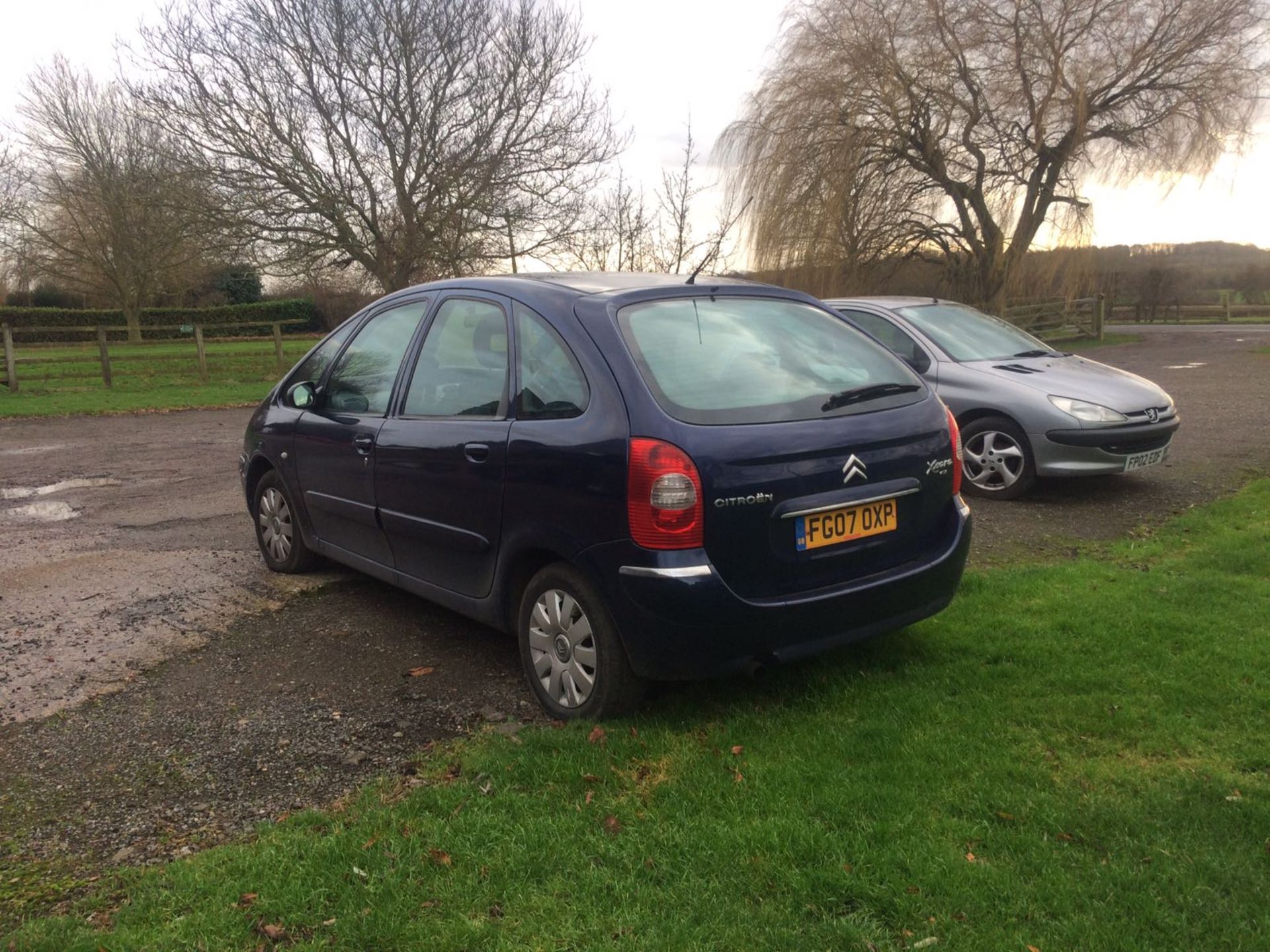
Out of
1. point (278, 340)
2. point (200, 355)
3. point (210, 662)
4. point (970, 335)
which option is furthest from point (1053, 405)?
point (200, 355)

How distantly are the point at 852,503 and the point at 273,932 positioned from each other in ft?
7.40

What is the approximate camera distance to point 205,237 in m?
21.3

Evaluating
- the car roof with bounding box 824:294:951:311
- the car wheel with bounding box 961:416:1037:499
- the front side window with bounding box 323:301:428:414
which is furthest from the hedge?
the front side window with bounding box 323:301:428:414

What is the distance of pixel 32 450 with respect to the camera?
38.1 ft

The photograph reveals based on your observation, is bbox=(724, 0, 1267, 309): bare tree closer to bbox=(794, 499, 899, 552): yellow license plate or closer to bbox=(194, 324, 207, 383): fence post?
bbox=(194, 324, 207, 383): fence post

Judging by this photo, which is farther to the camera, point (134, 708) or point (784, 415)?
point (134, 708)

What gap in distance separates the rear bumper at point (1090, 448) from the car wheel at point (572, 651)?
471 centimetres

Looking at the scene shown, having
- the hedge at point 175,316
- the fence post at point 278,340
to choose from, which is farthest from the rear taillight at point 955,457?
the hedge at point 175,316

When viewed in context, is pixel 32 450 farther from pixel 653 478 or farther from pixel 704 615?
pixel 704 615

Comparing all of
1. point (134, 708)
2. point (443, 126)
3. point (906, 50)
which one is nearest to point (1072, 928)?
point (134, 708)

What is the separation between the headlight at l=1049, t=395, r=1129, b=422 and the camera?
22.7ft

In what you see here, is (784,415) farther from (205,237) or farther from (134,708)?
(205,237)

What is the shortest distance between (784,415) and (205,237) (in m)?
21.2

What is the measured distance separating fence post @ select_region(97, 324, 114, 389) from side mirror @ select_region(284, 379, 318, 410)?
17.3 meters
